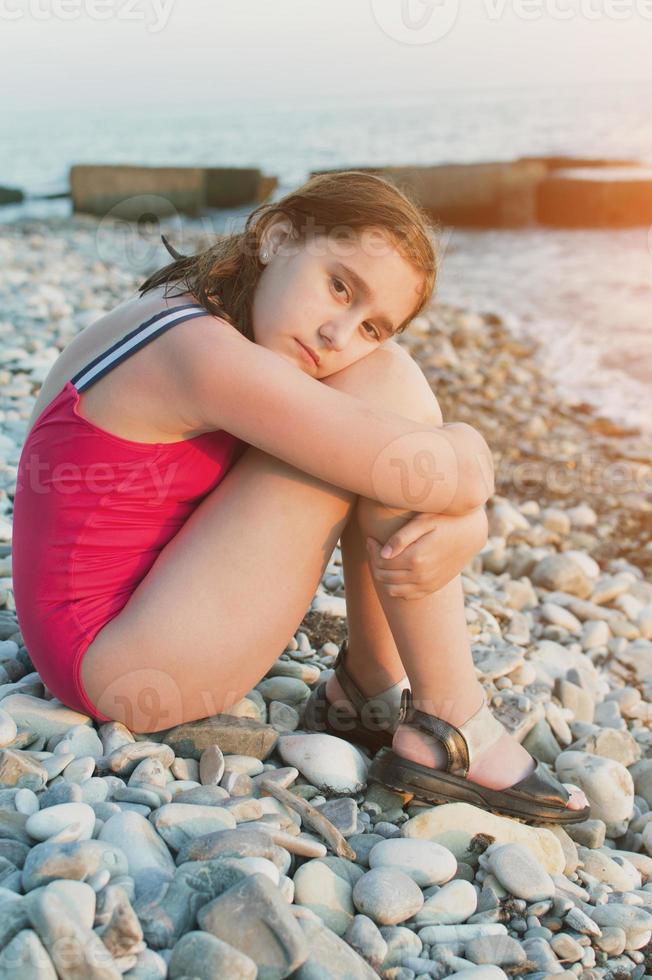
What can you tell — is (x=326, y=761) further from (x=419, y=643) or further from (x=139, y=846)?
(x=139, y=846)

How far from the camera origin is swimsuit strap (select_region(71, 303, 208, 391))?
4.82 ft

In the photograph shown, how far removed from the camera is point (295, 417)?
4.61 ft

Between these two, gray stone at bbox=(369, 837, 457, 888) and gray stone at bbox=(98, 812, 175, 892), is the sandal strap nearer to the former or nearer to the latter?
gray stone at bbox=(369, 837, 457, 888)

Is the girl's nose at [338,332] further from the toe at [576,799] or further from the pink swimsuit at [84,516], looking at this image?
the toe at [576,799]

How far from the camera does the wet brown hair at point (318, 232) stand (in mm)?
1577

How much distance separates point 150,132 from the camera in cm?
3384

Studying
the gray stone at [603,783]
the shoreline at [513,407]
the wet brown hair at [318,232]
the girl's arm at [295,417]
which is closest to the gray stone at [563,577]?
the shoreline at [513,407]

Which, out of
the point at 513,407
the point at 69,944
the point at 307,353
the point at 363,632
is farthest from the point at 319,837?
the point at 513,407

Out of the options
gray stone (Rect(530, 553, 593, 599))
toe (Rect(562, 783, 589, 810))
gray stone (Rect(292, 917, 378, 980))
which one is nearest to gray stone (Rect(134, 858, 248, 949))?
gray stone (Rect(292, 917, 378, 980))

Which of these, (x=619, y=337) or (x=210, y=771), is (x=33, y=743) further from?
(x=619, y=337)

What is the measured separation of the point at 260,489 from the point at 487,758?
0.60m

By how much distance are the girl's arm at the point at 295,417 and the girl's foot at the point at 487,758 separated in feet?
1.37

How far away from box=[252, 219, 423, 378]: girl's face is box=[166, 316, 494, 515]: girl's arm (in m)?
0.11

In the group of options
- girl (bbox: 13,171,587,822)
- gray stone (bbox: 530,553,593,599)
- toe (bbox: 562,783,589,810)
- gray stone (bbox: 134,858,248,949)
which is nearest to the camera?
gray stone (bbox: 134,858,248,949)
